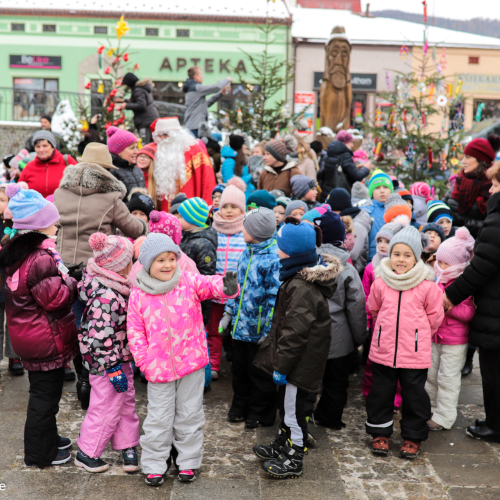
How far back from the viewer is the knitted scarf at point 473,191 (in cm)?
612

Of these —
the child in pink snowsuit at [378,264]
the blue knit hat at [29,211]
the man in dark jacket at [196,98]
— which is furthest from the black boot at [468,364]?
the man in dark jacket at [196,98]

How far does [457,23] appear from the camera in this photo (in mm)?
31797

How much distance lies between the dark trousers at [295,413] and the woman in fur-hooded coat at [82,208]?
211 cm

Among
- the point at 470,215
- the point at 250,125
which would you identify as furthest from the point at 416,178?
the point at 470,215

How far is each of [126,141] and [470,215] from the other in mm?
3802

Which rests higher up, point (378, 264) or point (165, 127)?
point (165, 127)

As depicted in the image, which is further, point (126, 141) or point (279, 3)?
point (279, 3)

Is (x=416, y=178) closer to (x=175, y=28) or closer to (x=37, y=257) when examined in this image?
(x=37, y=257)

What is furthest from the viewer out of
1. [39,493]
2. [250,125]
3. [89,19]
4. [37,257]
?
[89,19]

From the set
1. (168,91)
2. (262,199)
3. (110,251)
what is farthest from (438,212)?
(168,91)

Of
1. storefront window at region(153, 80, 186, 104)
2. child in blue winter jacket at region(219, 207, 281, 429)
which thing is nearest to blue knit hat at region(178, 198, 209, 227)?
child in blue winter jacket at region(219, 207, 281, 429)

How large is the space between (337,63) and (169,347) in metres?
13.9

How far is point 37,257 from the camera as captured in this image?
3.88 metres

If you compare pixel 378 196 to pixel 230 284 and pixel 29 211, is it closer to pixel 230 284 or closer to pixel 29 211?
pixel 230 284
